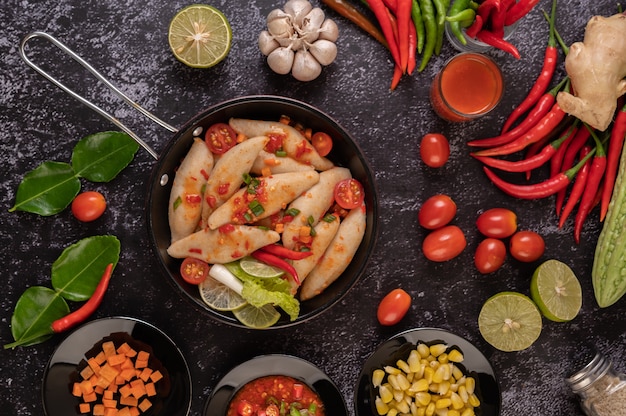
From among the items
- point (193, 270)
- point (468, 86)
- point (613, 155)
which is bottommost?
point (193, 270)

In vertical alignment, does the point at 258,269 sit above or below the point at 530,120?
below

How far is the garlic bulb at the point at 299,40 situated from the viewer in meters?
3.61

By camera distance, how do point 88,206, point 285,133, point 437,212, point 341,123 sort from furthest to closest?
1. point 341,123
2. point 437,212
3. point 88,206
4. point 285,133

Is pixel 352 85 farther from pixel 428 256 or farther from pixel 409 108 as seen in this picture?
pixel 428 256

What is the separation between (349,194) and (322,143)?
33cm

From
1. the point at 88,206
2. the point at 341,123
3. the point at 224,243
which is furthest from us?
the point at 341,123

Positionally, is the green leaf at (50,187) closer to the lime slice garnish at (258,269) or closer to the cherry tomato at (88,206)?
the cherry tomato at (88,206)

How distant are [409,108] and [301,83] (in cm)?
68

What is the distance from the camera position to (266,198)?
353cm

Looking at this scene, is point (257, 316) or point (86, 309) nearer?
point (257, 316)

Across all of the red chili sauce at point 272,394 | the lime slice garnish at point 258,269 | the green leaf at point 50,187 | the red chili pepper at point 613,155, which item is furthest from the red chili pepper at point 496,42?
the green leaf at point 50,187

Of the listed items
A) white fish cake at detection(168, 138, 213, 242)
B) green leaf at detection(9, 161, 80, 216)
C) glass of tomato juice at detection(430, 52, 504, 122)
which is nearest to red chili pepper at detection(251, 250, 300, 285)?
white fish cake at detection(168, 138, 213, 242)

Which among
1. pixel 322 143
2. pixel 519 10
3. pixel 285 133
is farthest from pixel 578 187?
pixel 285 133

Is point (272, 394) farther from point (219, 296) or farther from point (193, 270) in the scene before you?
point (193, 270)
